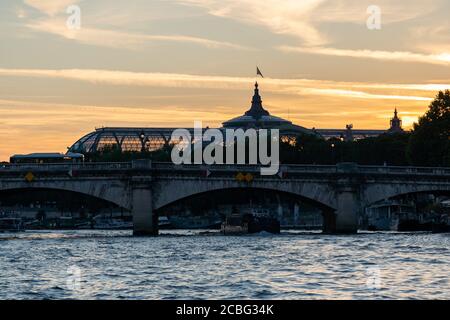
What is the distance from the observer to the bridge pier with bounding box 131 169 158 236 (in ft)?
361

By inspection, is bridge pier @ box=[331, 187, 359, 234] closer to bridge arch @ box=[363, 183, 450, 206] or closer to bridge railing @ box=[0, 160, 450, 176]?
bridge arch @ box=[363, 183, 450, 206]

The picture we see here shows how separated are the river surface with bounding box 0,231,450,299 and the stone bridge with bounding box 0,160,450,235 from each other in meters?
23.8

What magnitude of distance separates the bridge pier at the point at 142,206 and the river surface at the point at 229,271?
23.8 m

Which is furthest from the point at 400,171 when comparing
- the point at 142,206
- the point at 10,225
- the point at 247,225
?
the point at 10,225

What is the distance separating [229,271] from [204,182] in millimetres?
54210

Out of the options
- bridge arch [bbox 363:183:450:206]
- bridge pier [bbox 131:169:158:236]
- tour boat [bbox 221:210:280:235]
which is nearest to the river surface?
bridge pier [bbox 131:169:158:236]

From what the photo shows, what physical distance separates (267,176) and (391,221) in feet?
114

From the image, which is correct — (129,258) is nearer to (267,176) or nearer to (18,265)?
(18,265)

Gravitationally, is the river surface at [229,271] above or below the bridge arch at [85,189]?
below

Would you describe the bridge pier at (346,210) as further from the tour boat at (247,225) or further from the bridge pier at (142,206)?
the bridge pier at (142,206)

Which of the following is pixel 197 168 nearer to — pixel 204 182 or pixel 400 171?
pixel 204 182

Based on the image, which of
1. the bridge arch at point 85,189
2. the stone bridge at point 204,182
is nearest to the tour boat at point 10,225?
the bridge arch at point 85,189

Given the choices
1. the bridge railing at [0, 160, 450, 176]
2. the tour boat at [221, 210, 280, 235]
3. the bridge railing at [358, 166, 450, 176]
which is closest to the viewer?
the bridge railing at [0, 160, 450, 176]

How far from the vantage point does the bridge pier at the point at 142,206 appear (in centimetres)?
11012
